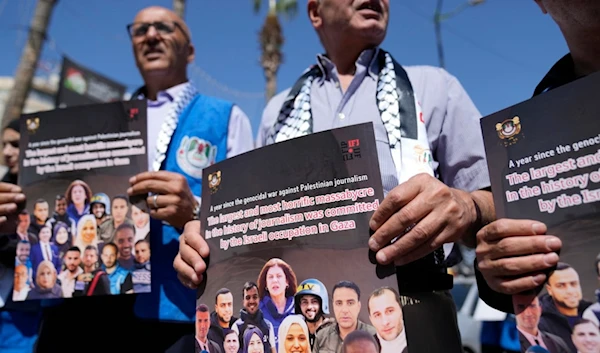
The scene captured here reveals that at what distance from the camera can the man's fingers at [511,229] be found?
3.19ft

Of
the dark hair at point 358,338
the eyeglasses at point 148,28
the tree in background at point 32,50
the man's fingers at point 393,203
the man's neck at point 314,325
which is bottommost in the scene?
the dark hair at point 358,338

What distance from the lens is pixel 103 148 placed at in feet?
6.52

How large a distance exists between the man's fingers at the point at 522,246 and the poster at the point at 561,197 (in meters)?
0.02

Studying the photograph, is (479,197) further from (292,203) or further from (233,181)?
(233,181)

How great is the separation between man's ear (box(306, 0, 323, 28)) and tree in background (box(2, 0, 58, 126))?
7958mm

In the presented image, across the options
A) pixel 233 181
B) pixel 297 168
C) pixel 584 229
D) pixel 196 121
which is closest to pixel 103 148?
pixel 196 121

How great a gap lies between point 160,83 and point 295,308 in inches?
70.8

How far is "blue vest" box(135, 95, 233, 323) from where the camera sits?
6.73 feet

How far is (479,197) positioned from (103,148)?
1.47 m

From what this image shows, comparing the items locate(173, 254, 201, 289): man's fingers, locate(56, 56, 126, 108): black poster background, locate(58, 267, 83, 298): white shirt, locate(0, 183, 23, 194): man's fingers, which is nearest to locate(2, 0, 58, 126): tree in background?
locate(56, 56, 126, 108): black poster background

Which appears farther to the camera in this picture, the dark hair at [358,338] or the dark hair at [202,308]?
the dark hair at [202,308]

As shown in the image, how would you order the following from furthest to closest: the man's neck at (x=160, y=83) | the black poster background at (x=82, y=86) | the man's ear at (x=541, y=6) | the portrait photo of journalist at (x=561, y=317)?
1. the black poster background at (x=82, y=86)
2. the man's neck at (x=160, y=83)
3. the man's ear at (x=541, y=6)
4. the portrait photo of journalist at (x=561, y=317)

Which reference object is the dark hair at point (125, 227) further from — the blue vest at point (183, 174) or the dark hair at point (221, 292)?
the dark hair at point (221, 292)

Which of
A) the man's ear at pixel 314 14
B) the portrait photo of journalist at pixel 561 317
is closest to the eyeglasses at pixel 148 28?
the man's ear at pixel 314 14
